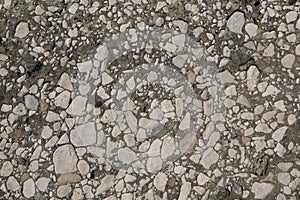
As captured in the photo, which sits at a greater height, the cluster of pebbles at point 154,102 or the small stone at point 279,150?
the cluster of pebbles at point 154,102

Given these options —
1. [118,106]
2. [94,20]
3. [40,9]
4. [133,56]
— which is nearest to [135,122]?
[118,106]

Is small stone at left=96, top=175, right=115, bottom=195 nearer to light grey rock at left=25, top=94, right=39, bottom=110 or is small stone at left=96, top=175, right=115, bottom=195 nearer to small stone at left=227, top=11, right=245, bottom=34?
light grey rock at left=25, top=94, right=39, bottom=110

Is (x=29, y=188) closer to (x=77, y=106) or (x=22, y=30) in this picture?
(x=77, y=106)

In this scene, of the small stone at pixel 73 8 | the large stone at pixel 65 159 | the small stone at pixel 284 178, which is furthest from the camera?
the small stone at pixel 73 8

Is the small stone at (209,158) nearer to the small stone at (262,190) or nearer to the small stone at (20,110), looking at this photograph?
the small stone at (262,190)

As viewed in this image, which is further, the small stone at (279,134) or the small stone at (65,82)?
the small stone at (65,82)

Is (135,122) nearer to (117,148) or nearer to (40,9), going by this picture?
(117,148)

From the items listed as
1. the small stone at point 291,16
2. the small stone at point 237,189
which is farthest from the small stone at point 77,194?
the small stone at point 291,16
